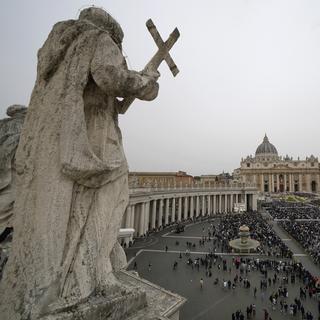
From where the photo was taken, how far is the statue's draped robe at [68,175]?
2805mm

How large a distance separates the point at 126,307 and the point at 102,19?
3.70m

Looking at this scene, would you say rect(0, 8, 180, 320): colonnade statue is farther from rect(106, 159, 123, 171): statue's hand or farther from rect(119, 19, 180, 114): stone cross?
rect(119, 19, 180, 114): stone cross

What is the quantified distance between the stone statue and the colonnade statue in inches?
38.4

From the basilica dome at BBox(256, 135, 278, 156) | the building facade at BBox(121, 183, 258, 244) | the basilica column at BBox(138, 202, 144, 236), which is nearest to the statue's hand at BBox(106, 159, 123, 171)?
the building facade at BBox(121, 183, 258, 244)

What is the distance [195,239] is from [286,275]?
1460 centimetres

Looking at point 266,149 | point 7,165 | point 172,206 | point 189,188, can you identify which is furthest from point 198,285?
point 266,149

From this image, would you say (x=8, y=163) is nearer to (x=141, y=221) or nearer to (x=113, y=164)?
(x=113, y=164)

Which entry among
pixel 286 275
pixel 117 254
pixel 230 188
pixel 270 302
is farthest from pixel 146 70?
pixel 230 188

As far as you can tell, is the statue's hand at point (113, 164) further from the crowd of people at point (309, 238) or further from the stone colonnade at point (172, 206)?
the stone colonnade at point (172, 206)

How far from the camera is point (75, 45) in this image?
321 centimetres

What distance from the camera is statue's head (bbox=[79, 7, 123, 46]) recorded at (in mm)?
3467

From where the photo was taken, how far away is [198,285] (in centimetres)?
1764

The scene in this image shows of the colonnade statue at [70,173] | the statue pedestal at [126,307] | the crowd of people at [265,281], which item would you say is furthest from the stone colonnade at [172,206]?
the colonnade statue at [70,173]

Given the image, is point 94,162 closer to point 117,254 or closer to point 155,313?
point 117,254
